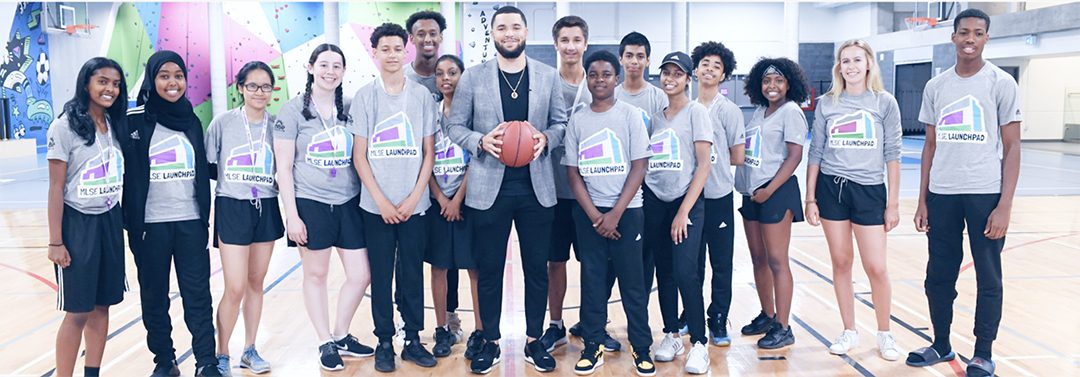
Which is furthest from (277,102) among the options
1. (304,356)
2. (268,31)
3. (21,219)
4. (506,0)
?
(304,356)

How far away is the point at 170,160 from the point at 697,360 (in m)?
2.47

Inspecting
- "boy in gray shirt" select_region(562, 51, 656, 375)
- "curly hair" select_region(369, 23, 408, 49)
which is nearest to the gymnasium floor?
"boy in gray shirt" select_region(562, 51, 656, 375)

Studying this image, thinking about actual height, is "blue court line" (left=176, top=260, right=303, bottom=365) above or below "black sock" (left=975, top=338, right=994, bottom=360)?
below

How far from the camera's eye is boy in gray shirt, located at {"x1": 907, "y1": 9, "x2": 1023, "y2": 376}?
337 centimetres

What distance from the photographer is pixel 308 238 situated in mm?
3613

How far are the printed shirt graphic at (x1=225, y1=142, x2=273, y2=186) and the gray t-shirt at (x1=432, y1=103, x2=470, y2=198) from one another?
75 cm

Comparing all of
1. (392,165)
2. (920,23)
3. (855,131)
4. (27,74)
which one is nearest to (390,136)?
(392,165)

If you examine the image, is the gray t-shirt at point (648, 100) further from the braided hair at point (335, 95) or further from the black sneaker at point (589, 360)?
the braided hair at point (335, 95)

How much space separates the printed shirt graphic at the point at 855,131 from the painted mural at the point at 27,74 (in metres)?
18.3

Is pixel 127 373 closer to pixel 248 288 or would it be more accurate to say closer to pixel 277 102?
pixel 248 288

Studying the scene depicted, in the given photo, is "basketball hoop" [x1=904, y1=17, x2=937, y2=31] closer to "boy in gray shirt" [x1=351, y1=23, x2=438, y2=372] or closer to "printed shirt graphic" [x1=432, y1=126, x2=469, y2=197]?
"printed shirt graphic" [x1=432, y1=126, x2=469, y2=197]

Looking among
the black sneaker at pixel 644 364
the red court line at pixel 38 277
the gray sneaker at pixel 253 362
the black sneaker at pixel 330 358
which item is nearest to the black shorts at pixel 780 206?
the black sneaker at pixel 644 364

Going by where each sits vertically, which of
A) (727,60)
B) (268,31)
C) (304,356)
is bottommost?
(304,356)

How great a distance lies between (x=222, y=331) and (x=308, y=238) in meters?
0.61
